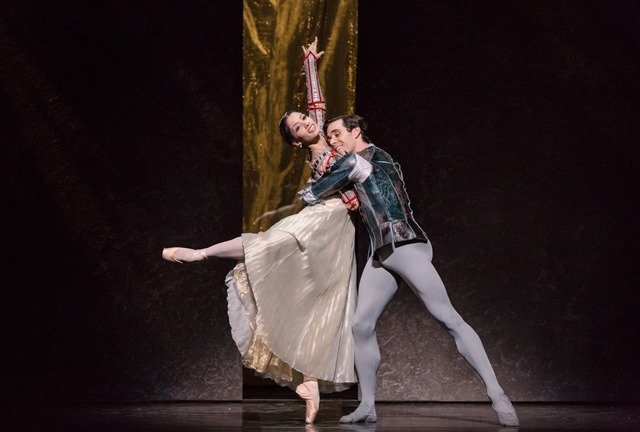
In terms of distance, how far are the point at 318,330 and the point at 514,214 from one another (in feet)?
5.22

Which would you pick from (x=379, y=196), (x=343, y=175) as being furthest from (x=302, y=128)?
(x=379, y=196)

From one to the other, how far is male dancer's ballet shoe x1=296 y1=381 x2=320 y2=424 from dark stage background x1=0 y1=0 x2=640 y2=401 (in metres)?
1.14

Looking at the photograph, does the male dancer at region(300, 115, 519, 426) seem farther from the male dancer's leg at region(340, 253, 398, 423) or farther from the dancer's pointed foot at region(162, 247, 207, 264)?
the dancer's pointed foot at region(162, 247, 207, 264)

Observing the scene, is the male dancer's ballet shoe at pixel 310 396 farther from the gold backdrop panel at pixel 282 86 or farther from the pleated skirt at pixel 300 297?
the gold backdrop panel at pixel 282 86

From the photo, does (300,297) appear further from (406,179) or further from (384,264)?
(406,179)

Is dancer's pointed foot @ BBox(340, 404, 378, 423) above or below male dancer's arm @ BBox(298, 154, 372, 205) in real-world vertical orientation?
below

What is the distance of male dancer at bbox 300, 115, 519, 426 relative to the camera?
3850 mm

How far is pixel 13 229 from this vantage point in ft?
16.7

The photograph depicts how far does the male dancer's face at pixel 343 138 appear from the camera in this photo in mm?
4102

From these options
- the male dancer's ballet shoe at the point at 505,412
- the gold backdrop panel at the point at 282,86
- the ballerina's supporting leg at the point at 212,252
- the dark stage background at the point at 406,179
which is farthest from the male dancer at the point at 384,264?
the dark stage background at the point at 406,179

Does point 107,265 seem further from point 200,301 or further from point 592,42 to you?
point 592,42

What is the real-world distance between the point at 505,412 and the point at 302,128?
145cm

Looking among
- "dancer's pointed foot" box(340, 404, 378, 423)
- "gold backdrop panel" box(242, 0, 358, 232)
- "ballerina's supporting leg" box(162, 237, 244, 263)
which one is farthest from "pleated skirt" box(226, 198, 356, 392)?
"gold backdrop panel" box(242, 0, 358, 232)

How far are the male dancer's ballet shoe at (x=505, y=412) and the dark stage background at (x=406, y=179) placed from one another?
4.29 ft
